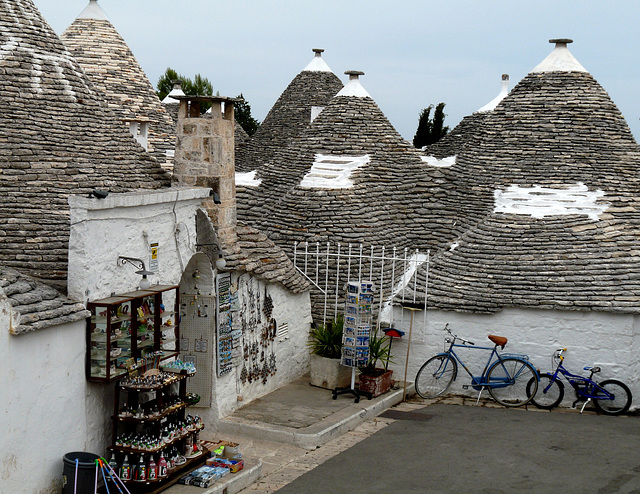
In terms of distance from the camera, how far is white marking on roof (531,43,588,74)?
16.1 m

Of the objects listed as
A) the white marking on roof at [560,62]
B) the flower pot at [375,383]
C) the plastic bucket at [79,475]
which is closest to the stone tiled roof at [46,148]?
the plastic bucket at [79,475]

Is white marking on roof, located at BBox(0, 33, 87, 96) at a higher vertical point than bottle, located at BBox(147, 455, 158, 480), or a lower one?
higher

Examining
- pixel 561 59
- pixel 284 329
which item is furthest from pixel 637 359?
pixel 561 59

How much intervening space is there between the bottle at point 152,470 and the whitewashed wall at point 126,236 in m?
1.63

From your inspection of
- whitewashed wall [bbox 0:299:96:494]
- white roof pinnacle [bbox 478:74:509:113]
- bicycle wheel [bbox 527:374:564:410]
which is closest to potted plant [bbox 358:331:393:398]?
bicycle wheel [bbox 527:374:564:410]

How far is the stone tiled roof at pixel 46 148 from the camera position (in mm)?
9062

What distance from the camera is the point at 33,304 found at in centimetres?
779

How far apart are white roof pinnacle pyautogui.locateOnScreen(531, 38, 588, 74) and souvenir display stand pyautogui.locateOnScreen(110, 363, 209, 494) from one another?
32.3ft

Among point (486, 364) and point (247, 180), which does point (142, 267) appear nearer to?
point (486, 364)

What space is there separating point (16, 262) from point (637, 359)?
8.23m

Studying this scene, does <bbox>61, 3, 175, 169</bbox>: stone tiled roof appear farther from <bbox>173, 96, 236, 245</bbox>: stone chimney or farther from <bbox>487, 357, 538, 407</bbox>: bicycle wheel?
<bbox>487, 357, 538, 407</bbox>: bicycle wheel

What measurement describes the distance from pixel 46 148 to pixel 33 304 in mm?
3138

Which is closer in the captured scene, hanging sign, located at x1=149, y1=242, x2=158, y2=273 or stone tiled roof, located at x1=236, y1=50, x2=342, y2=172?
hanging sign, located at x1=149, y1=242, x2=158, y2=273

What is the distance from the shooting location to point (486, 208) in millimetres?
14891
